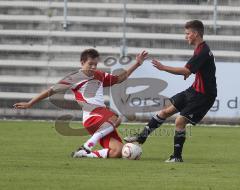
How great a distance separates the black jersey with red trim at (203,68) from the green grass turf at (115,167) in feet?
3.20

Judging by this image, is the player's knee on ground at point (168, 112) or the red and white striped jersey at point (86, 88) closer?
the player's knee on ground at point (168, 112)

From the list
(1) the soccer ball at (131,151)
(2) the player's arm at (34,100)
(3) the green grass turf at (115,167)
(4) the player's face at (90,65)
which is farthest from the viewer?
(4) the player's face at (90,65)

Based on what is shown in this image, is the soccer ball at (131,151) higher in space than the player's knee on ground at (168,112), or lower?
lower

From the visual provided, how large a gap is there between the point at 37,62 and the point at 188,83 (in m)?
5.19

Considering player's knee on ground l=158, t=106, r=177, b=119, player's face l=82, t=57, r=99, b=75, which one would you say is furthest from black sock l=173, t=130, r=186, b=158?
player's face l=82, t=57, r=99, b=75

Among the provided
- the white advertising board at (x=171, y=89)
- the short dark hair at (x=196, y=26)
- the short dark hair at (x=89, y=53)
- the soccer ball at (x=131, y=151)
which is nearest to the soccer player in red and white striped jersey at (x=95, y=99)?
the short dark hair at (x=89, y=53)

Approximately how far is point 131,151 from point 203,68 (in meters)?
1.46

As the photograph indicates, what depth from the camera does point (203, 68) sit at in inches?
449

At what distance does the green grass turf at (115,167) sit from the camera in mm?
8305

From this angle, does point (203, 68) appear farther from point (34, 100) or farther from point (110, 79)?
point (34, 100)

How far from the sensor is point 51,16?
26.1 metres

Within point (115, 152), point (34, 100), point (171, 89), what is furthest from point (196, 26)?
point (171, 89)

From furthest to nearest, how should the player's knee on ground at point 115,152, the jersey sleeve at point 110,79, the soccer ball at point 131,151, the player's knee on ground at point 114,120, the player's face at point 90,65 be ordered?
the jersey sleeve at point 110,79
the player's knee on ground at point 114,120
the player's face at point 90,65
the player's knee on ground at point 115,152
the soccer ball at point 131,151

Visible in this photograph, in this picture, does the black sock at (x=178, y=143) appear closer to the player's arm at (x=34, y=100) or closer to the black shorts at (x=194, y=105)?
the black shorts at (x=194, y=105)
